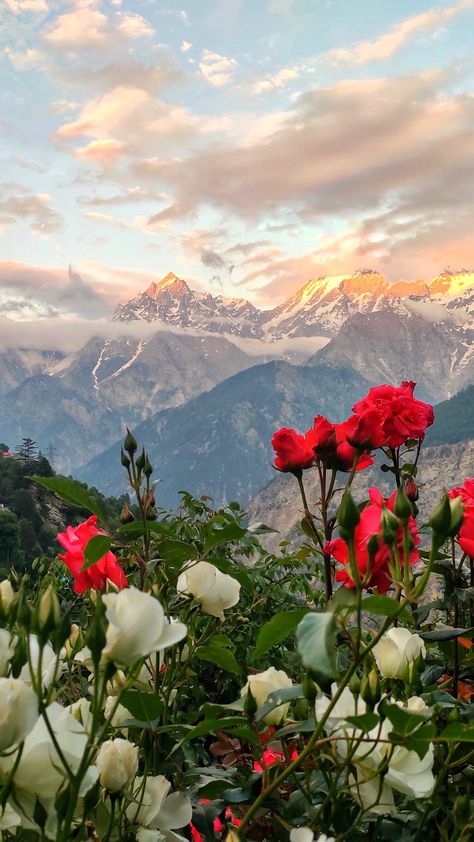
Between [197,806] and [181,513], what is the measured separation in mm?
4083

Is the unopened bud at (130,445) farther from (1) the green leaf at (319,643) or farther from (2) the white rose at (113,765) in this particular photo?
(1) the green leaf at (319,643)

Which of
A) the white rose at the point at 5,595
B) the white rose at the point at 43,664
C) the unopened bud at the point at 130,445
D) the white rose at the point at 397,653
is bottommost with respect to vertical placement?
the white rose at the point at 397,653

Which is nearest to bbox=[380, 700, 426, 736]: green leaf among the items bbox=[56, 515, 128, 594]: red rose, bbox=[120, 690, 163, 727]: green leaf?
bbox=[120, 690, 163, 727]: green leaf

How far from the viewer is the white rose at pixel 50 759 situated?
0.84m

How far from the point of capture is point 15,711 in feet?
2.52

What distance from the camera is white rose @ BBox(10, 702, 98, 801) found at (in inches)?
33.2

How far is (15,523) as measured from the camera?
156 feet

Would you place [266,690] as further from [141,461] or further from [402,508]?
[141,461]

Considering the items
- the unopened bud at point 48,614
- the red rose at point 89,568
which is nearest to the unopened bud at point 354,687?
the unopened bud at point 48,614

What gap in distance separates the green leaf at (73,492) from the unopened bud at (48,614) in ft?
1.32

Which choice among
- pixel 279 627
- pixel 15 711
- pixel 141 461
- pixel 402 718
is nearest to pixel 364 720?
pixel 402 718

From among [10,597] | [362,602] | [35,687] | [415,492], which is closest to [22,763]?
[35,687]

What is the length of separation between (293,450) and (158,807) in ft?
4.15

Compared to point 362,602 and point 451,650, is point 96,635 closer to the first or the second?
point 362,602
